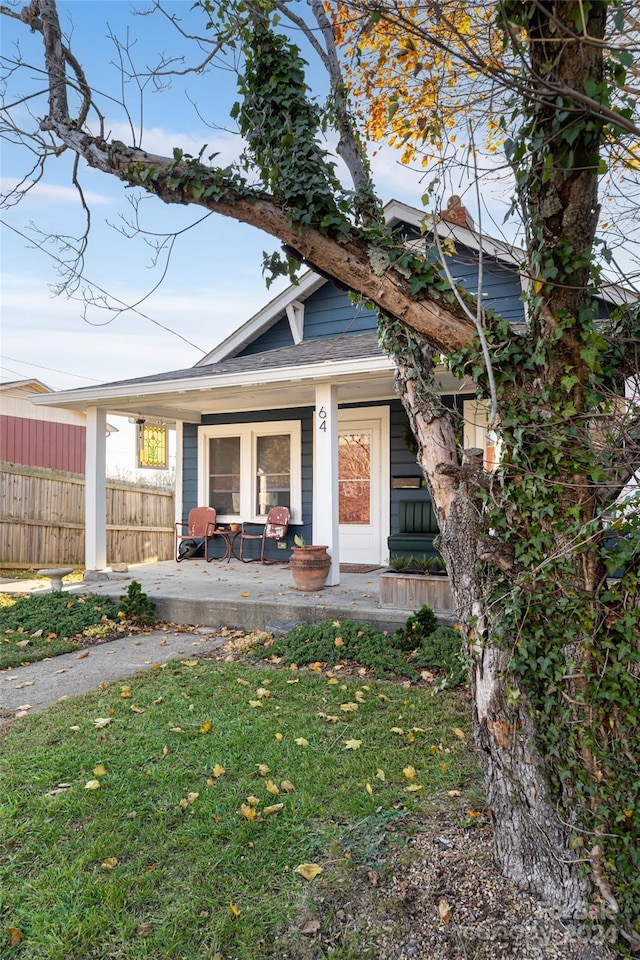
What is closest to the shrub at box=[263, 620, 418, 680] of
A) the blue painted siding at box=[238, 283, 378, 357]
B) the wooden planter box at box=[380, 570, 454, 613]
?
the wooden planter box at box=[380, 570, 454, 613]

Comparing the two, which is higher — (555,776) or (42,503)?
(42,503)

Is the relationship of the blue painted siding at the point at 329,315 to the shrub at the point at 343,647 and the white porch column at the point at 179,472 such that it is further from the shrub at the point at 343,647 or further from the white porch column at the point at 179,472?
the shrub at the point at 343,647

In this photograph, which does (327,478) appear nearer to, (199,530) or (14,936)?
(199,530)

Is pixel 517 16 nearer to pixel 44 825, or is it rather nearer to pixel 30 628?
pixel 44 825

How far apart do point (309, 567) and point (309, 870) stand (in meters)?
4.29

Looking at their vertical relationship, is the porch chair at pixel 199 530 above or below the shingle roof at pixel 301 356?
below

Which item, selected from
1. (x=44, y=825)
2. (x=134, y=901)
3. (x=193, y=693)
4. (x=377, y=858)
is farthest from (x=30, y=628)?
(x=377, y=858)

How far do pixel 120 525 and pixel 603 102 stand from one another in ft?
39.8

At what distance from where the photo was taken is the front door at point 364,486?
864 cm

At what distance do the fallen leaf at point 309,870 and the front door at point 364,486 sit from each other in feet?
21.4

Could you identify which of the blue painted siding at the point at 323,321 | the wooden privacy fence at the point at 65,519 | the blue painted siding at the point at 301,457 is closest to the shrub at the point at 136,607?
the blue painted siding at the point at 301,457

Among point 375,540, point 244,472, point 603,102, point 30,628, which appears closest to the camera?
point 603,102

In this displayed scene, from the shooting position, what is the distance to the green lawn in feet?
6.36

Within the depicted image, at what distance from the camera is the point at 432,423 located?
246cm
